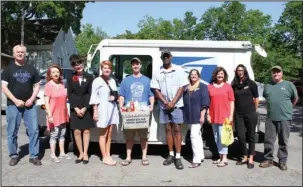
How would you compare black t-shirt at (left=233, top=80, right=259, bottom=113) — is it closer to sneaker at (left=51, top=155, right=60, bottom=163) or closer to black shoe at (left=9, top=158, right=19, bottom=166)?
sneaker at (left=51, top=155, right=60, bottom=163)

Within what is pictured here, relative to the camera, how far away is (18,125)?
20.7 ft

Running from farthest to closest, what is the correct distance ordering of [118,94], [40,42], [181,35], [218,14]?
[181,35] → [218,14] → [40,42] → [118,94]

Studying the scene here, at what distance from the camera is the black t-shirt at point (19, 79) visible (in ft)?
20.0

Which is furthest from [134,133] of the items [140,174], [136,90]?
[140,174]

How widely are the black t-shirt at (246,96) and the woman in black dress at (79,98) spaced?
2482 millimetres

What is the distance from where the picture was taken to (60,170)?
5984 millimetres

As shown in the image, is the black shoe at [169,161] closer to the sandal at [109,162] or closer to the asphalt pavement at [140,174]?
the asphalt pavement at [140,174]

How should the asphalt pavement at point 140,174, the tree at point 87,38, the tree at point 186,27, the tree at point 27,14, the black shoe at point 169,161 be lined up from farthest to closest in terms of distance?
the tree at point 87,38, the tree at point 186,27, the tree at point 27,14, the black shoe at point 169,161, the asphalt pavement at point 140,174

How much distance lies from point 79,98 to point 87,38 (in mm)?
64849

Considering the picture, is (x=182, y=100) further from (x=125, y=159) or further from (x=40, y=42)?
(x=40, y=42)

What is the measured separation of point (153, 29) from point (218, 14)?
391 inches

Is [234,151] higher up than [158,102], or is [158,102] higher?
[158,102]

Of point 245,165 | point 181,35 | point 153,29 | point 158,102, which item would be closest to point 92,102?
point 158,102

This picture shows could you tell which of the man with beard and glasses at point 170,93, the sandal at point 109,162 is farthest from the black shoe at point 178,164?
the sandal at point 109,162
